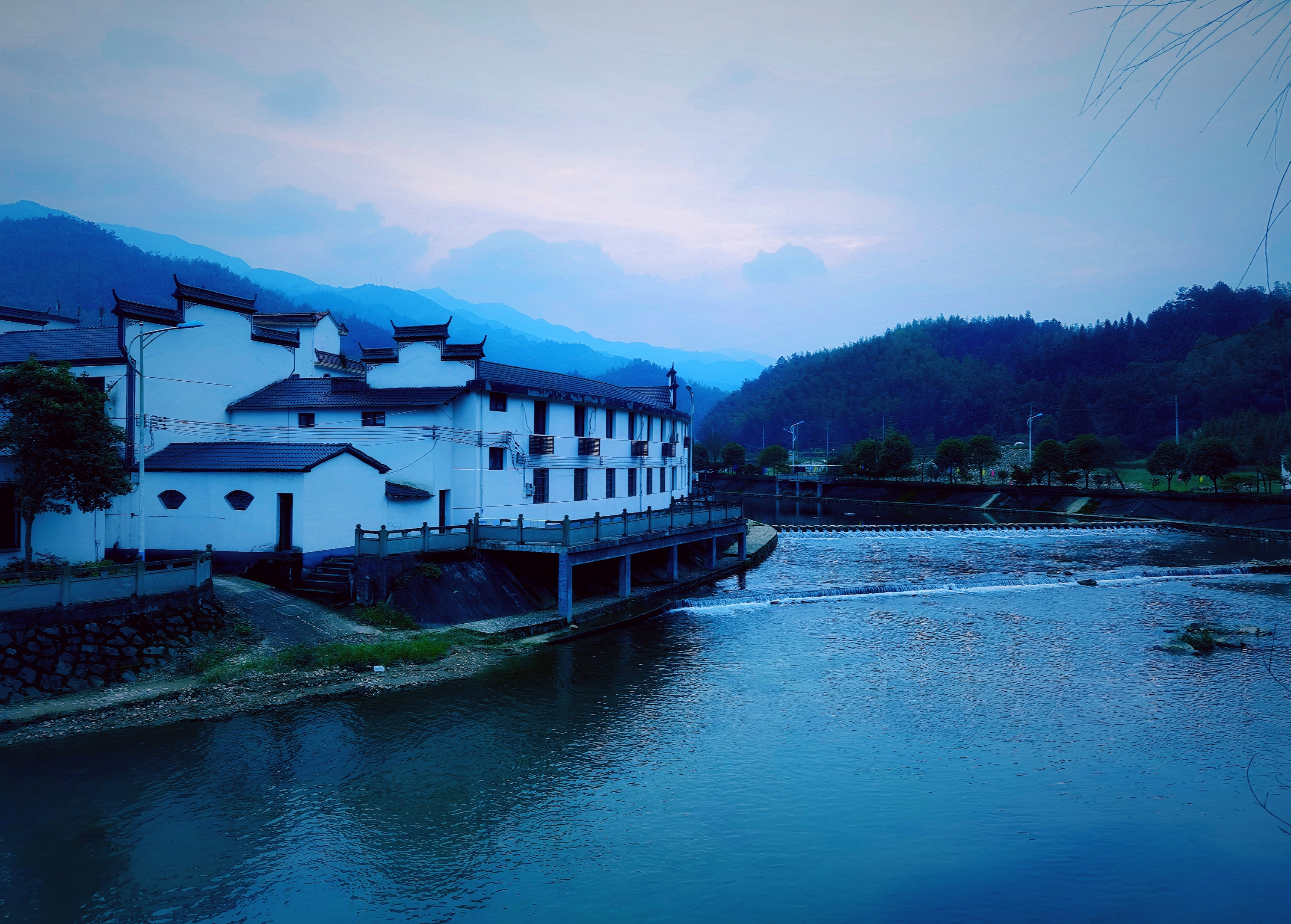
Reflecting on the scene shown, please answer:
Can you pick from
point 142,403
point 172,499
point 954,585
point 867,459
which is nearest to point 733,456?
point 867,459

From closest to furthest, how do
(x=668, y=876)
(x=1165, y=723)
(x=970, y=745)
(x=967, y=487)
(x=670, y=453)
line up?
(x=668, y=876) < (x=970, y=745) < (x=1165, y=723) < (x=670, y=453) < (x=967, y=487)

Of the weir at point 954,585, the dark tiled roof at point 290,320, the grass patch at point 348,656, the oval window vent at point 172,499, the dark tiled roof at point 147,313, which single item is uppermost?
the dark tiled roof at point 290,320

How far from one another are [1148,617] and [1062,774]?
20.3m

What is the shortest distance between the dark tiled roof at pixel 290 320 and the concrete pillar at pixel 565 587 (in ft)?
62.3

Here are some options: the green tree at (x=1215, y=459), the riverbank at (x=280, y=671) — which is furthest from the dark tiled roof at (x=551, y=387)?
the green tree at (x=1215, y=459)

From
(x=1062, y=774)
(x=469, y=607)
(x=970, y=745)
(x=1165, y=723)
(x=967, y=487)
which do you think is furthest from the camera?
(x=967, y=487)

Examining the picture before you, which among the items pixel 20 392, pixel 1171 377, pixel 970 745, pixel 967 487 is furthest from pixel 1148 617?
pixel 1171 377

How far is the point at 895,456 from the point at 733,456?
33522 mm

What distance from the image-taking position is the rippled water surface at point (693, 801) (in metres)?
13.0

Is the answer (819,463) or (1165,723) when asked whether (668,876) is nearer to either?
(1165,723)

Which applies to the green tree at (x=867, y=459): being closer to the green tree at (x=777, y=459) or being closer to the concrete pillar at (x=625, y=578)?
the green tree at (x=777, y=459)

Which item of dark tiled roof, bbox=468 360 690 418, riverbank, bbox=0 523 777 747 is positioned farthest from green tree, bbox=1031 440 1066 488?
riverbank, bbox=0 523 777 747

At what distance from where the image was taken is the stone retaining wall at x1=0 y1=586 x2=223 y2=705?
19031 mm

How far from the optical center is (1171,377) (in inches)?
5886
